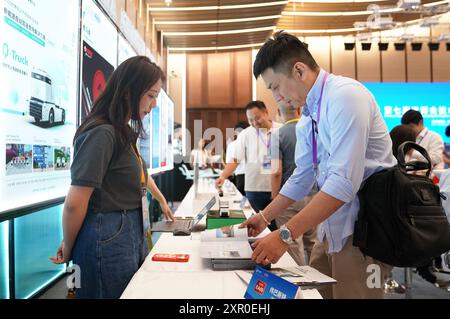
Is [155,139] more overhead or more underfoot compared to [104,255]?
more overhead

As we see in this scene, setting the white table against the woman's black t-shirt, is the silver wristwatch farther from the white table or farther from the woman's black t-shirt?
the woman's black t-shirt

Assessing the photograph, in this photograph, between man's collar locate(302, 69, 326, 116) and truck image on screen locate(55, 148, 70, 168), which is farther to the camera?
truck image on screen locate(55, 148, 70, 168)

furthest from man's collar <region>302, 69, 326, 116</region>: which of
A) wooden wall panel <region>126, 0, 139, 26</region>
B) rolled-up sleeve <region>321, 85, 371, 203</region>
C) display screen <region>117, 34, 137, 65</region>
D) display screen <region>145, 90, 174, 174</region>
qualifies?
wooden wall panel <region>126, 0, 139, 26</region>

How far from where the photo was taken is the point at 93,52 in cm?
261

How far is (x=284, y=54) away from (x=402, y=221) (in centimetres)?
60

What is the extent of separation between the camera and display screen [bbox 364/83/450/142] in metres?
8.95

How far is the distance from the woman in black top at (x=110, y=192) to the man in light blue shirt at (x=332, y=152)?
0.45 metres

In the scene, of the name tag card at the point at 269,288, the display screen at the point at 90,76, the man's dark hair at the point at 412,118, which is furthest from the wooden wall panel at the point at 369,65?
the name tag card at the point at 269,288

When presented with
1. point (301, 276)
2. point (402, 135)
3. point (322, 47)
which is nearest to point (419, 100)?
point (322, 47)

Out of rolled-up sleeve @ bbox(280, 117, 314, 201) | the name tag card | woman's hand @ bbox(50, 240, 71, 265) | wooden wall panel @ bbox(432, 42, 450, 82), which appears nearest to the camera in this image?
the name tag card

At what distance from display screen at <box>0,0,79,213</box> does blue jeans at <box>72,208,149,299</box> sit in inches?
24.7

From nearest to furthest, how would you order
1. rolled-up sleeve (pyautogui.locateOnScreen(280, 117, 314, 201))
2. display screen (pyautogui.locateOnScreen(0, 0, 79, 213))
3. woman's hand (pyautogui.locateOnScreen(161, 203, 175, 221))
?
rolled-up sleeve (pyautogui.locateOnScreen(280, 117, 314, 201)), display screen (pyautogui.locateOnScreen(0, 0, 79, 213)), woman's hand (pyautogui.locateOnScreen(161, 203, 175, 221))

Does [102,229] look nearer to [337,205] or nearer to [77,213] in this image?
[77,213]

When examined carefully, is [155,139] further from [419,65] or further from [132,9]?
[419,65]
